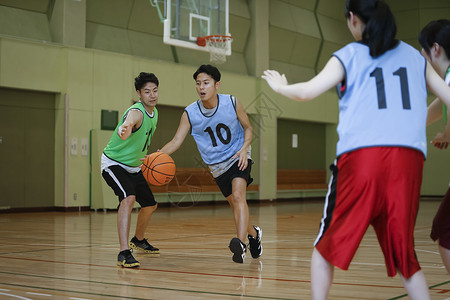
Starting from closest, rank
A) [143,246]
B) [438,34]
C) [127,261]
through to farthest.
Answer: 1. [438,34]
2. [127,261]
3. [143,246]

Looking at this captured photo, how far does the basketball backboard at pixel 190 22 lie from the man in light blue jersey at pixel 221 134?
7811 millimetres

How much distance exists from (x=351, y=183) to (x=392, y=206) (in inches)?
7.9

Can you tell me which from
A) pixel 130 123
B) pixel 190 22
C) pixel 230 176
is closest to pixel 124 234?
pixel 130 123

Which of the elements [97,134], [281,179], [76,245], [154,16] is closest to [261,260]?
[76,245]

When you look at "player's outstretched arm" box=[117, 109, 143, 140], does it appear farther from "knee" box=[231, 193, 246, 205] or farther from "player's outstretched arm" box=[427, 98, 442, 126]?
"player's outstretched arm" box=[427, 98, 442, 126]

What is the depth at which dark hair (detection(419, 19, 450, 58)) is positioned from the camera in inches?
123

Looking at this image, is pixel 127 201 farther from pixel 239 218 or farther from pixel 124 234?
pixel 239 218

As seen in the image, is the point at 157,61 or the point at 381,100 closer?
the point at 381,100

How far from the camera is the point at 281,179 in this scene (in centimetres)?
1952

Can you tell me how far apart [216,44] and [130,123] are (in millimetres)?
9343

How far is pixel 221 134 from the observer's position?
5594 millimetres

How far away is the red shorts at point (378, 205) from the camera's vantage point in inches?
101

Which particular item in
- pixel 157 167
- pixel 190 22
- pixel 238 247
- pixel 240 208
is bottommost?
pixel 238 247

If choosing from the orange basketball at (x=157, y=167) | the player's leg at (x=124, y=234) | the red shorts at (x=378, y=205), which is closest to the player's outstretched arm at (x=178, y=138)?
the orange basketball at (x=157, y=167)
